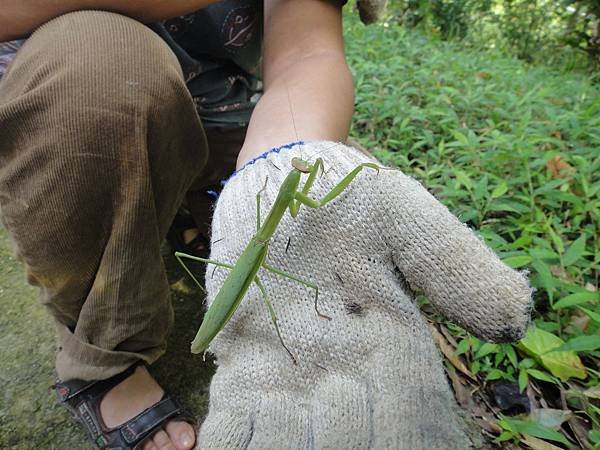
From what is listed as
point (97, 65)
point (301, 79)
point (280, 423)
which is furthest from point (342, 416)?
point (301, 79)

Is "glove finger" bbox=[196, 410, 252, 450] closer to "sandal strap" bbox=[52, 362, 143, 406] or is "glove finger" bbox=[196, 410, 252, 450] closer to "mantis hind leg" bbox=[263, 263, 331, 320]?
"mantis hind leg" bbox=[263, 263, 331, 320]

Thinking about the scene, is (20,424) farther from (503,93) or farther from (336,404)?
(503,93)

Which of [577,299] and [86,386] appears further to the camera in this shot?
[86,386]

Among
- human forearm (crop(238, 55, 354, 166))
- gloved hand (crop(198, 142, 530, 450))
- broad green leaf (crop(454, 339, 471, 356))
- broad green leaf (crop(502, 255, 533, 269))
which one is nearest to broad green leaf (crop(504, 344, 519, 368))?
broad green leaf (crop(454, 339, 471, 356))

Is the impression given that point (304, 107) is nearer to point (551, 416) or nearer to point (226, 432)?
point (226, 432)

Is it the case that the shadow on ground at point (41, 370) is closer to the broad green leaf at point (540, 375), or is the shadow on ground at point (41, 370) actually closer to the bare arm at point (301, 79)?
the bare arm at point (301, 79)
